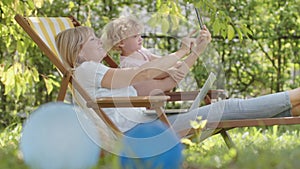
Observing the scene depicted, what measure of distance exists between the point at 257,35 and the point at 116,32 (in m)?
3.75

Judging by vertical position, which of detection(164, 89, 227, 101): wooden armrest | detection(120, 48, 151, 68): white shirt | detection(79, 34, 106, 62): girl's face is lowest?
detection(164, 89, 227, 101): wooden armrest

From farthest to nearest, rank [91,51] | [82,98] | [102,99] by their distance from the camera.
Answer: [91,51]
[82,98]
[102,99]

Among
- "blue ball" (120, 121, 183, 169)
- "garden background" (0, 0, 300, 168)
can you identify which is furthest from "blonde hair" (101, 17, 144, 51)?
"garden background" (0, 0, 300, 168)

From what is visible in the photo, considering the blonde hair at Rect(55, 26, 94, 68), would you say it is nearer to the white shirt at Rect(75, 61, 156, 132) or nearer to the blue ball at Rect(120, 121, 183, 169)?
the white shirt at Rect(75, 61, 156, 132)

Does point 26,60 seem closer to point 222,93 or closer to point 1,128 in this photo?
point 1,128

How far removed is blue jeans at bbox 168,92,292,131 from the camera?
12.4 feet

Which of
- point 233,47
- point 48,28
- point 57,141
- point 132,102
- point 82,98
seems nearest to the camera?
point 132,102

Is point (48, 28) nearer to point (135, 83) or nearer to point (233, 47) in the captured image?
point (135, 83)

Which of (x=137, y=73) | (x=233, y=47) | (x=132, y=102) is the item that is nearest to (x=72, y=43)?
(x=137, y=73)

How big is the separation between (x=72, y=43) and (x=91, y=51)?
5.2 inches

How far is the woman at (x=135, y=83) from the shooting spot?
3559mm

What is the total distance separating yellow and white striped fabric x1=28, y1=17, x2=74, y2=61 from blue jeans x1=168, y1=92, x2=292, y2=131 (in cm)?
87

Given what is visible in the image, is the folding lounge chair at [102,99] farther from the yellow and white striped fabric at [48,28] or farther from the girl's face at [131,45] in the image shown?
the girl's face at [131,45]

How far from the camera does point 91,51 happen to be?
3785 millimetres
